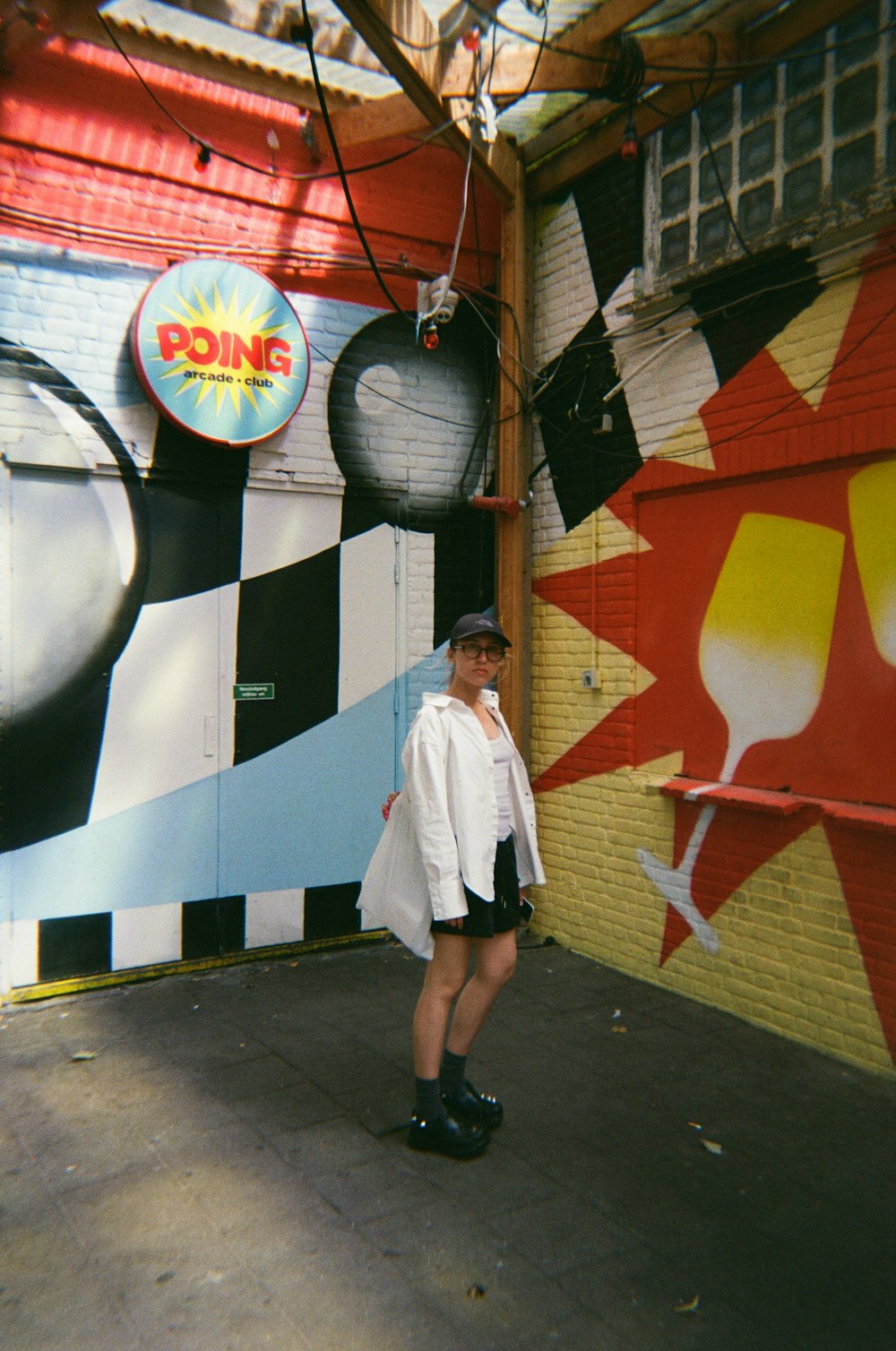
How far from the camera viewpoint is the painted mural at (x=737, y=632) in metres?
4.35

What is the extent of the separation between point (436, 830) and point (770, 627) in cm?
229

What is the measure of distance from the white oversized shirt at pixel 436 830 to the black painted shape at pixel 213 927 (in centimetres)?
222

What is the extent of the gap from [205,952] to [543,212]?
16.3 ft

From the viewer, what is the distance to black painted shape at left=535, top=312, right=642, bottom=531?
18.9 feet

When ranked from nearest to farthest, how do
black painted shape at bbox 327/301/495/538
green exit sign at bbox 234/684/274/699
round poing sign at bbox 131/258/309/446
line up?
round poing sign at bbox 131/258/309/446 < green exit sign at bbox 234/684/274/699 < black painted shape at bbox 327/301/495/538

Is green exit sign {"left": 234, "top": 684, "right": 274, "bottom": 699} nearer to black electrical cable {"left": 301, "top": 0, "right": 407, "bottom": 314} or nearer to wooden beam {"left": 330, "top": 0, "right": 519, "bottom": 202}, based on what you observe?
black electrical cable {"left": 301, "top": 0, "right": 407, "bottom": 314}

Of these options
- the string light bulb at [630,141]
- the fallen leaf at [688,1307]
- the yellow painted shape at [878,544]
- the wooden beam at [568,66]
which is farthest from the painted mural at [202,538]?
the fallen leaf at [688,1307]

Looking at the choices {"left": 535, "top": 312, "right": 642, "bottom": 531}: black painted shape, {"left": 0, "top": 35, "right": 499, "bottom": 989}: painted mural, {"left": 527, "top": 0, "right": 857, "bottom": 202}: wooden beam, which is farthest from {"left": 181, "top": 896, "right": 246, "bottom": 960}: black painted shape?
{"left": 527, "top": 0, "right": 857, "bottom": 202}: wooden beam

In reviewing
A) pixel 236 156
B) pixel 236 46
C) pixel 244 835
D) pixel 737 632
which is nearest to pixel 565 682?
pixel 737 632

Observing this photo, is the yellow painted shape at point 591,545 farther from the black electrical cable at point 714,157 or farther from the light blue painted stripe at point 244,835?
the black electrical cable at point 714,157

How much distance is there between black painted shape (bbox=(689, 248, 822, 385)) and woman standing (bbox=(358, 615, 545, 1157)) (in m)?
2.37

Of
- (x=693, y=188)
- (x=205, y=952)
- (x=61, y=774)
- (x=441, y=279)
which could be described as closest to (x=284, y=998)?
(x=205, y=952)

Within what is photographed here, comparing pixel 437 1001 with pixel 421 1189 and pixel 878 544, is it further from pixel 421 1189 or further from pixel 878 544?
pixel 878 544

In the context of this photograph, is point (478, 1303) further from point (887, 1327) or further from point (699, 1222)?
point (887, 1327)
